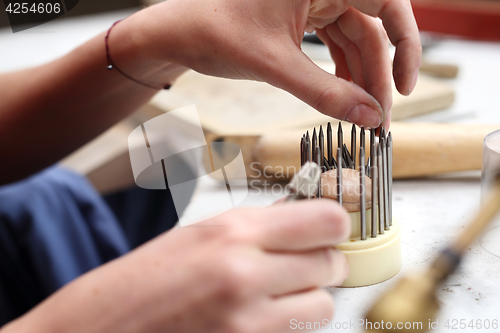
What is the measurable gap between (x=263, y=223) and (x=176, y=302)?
3.0 inches

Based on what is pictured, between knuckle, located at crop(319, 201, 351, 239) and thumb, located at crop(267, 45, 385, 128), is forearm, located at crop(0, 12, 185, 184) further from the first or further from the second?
knuckle, located at crop(319, 201, 351, 239)

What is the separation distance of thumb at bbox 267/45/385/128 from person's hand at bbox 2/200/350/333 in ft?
0.60

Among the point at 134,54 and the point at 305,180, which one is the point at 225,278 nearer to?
the point at 305,180

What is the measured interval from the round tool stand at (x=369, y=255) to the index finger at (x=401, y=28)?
0.20 meters

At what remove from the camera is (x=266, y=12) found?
463 millimetres

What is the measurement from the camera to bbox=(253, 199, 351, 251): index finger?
0.27 m

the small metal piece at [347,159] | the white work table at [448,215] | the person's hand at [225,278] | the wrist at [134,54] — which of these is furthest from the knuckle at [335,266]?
the wrist at [134,54]

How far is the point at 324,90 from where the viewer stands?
44 cm

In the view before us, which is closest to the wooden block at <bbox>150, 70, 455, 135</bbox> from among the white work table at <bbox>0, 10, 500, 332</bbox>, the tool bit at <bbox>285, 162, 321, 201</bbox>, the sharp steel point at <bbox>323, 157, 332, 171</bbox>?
the white work table at <bbox>0, 10, 500, 332</bbox>

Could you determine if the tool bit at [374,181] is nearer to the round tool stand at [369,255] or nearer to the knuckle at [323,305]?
the round tool stand at [369,255]

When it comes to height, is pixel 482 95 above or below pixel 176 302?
below

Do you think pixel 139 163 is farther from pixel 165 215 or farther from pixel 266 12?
pixel 165 215

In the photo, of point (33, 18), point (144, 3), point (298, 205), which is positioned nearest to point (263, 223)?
point (298, 205)

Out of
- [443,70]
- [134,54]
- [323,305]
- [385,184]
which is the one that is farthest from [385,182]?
[443,70]
